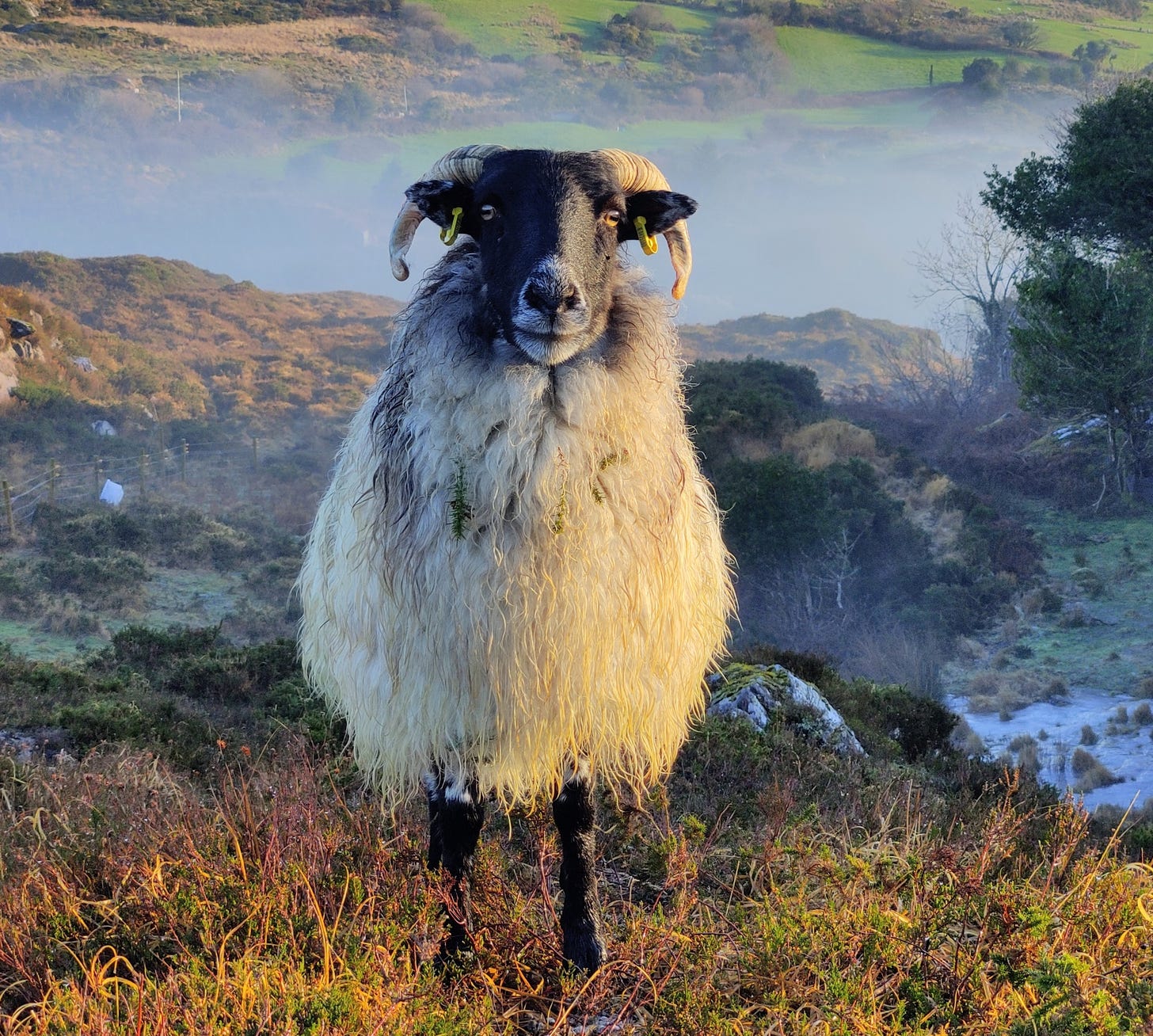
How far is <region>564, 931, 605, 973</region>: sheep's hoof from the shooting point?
3.43 m

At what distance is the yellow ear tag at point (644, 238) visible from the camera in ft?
12.4

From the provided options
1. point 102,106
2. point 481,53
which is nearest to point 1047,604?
point 102,106

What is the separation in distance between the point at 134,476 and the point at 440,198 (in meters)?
26.9

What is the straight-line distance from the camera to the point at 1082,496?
22.7 metres

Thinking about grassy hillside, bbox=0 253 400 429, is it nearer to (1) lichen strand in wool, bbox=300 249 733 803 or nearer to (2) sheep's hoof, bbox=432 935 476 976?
(1) lichen strand in wool, bbox=300 249 733 803

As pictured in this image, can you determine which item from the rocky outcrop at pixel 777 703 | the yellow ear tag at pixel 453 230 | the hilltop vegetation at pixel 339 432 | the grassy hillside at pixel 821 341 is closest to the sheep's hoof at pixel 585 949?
the yellow ear tag at pixel 453 230

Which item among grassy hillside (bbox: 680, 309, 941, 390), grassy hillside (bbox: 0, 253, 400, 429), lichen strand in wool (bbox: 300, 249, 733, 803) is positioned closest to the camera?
lichen strand in wool (bbox: 300, 249, 733, 803)

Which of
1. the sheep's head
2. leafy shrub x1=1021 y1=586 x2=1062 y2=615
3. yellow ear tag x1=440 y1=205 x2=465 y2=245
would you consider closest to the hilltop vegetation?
leafy shrub x1=1021 y1=586 x2=1062 y2=615

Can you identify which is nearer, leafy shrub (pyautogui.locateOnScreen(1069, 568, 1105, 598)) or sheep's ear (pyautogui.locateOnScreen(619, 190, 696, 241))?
sheep's ear (pyautogui.locateOnScreen(619, 190, 696, 241))

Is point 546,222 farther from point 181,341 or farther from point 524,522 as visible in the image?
point 181,341

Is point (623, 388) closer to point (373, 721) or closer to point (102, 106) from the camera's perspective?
point (373, 721)

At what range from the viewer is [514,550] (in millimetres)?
3102

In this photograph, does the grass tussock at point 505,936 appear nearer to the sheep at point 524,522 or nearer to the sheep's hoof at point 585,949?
the sheep's hoof at point 585,949

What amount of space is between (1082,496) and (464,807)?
23288 millimetres
